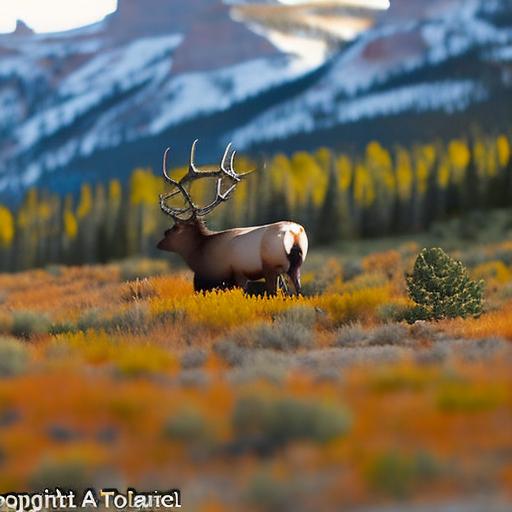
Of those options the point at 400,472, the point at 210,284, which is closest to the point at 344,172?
the point at 210,284

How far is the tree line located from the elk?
4217 cm

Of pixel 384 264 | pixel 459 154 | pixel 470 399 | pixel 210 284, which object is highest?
pixel 459 154

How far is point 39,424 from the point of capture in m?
5.55

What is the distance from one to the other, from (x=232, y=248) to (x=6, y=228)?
75.5m

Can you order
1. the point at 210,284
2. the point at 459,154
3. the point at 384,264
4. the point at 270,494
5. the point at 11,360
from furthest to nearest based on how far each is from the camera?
1. the point at 459,154
2. the point at 384,264
3. the point at 210,284
4. the point at 11,360
5. the point at 270,494

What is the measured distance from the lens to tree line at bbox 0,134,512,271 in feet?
197

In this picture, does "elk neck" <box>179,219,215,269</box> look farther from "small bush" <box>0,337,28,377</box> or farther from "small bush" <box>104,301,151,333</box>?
"small bush" <box>0,337,28,377</box>

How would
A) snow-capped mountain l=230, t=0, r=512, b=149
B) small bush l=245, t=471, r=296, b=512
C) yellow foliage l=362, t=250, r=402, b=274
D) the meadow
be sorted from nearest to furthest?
1. small bush l=245, t=471, r=296, b=512
2. the meadow
3. yellow foliage l=362, t=250, r=402, b=274
4. snow-capped mountain l=230, t=0, r=512, b=149

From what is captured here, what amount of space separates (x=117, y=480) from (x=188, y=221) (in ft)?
29.8

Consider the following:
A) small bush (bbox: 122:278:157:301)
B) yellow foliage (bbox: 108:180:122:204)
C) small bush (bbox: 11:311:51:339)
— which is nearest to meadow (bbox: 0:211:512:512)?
small bush (bbox: 11:311:51:339)

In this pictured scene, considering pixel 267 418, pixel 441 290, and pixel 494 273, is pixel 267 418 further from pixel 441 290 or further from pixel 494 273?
pixel 494 273

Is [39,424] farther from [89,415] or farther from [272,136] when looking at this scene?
[272,136]

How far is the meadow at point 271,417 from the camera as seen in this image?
433cm

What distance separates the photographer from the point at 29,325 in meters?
11.3
